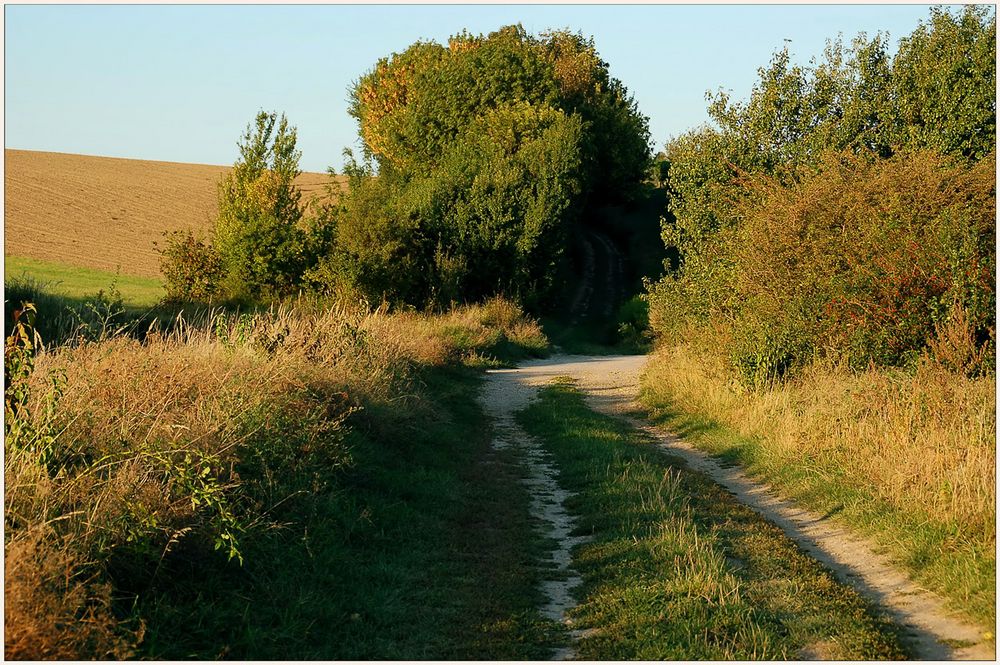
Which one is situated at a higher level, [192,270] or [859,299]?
[192,270]

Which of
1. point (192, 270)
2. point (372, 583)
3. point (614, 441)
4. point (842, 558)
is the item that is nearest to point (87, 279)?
point (192, 270)

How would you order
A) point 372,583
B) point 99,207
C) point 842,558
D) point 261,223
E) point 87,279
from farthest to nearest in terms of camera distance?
point 99,207
point 87,279
point 261,223
point 842,558
point 372,583

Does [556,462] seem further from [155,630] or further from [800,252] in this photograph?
[155,630]

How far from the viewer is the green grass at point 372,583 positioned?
250 inches

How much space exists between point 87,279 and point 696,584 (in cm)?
3880

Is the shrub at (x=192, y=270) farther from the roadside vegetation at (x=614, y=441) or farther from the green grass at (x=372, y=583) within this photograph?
the green grass at (x=372, y=583)

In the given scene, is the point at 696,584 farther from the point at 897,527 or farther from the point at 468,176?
the point at 468,176

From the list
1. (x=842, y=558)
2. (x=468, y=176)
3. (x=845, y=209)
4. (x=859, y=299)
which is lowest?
(x=842, y=558)

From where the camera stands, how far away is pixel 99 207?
60.2 meters

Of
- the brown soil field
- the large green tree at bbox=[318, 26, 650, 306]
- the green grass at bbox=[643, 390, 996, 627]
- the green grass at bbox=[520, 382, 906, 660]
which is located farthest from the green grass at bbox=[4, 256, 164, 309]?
the green grass at bbox=[520, 382, 906, 660]

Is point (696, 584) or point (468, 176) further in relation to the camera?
point (468, 176)

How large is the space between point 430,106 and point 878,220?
35120 mm

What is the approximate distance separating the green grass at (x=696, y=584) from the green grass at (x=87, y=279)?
98.1ft

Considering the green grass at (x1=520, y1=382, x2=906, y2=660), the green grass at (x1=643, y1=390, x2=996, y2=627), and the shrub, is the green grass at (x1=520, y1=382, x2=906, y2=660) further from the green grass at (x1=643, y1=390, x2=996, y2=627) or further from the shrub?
the shrub
